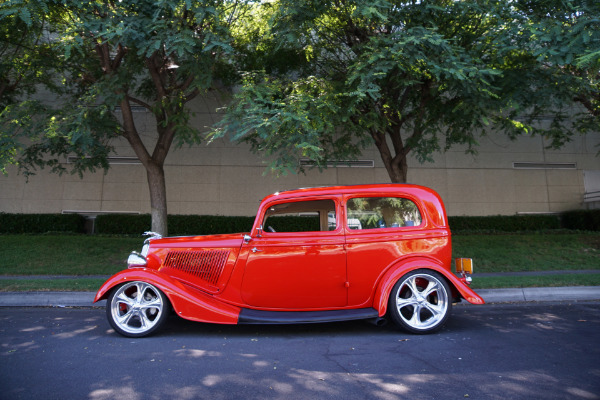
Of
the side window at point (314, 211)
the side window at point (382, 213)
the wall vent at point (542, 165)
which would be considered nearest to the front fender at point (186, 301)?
the side window at point (314, 211)

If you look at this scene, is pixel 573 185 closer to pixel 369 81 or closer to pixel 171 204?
pixel 369 81

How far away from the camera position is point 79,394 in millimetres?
2953

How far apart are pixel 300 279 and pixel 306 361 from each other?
1.14 meters

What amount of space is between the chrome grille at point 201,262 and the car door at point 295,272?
347 millimetres

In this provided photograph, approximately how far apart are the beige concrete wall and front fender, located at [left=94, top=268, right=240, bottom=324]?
37.3 feet

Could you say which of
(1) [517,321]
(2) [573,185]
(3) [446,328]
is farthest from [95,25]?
(2) [573,185]

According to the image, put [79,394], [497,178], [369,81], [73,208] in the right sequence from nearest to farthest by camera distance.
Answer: [79,394]
[369,81]
[73,208]
[497,178]

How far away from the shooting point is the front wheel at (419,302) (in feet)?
→ 15.4

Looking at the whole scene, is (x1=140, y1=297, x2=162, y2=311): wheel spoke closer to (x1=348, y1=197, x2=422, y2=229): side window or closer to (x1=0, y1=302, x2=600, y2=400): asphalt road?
(x1=0, y1=302, x2=600, y2=400): asphalt road

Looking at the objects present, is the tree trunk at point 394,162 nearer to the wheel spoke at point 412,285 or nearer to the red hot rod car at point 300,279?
the red hot rod car at point 300,279

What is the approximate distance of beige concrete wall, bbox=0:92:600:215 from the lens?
614 inches

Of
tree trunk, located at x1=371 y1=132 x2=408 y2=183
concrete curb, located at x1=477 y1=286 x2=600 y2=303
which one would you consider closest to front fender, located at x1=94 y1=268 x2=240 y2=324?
concrete curb, located at x1=477 y1=286 x2=600 y2=303

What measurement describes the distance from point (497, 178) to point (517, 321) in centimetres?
1308

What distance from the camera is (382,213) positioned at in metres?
5.03
